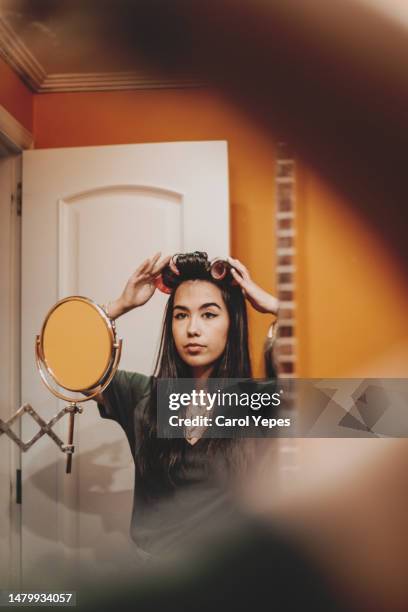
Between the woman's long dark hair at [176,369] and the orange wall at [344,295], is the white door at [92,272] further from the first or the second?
the orange wall at [344,295]

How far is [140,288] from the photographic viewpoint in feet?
4.65

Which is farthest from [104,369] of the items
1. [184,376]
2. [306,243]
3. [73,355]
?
[306,243]

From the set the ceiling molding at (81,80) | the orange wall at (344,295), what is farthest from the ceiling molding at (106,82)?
the orange wall at (344,295)

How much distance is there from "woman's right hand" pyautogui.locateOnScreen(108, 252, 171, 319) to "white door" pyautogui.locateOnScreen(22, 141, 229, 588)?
0.8 inches

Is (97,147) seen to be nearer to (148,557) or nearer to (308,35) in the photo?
(308,35)

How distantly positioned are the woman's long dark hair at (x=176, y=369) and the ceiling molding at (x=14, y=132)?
482 mm

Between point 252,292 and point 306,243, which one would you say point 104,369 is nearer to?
point 252,292

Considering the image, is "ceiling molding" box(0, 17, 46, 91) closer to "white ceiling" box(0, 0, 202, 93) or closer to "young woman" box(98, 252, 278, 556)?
"white ceiling" box(0, 0, 202, 93)

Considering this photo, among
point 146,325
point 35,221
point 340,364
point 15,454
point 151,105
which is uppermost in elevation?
point 151,105

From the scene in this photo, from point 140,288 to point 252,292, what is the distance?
0.92ft

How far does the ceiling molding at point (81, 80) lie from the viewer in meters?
1.40

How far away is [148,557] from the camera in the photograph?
140 cm

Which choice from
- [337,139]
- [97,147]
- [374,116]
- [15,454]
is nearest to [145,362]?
[15,454]

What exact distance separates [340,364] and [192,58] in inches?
32.8
